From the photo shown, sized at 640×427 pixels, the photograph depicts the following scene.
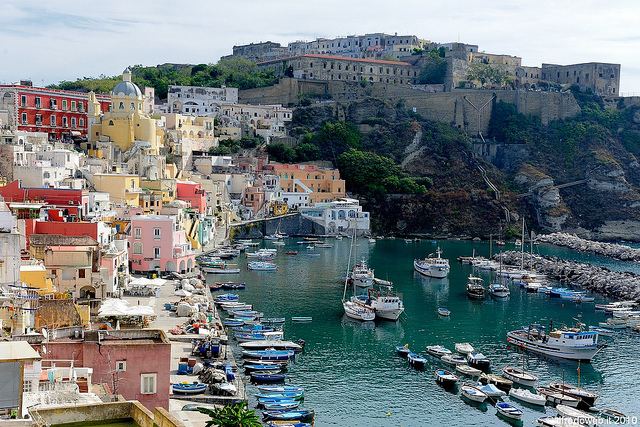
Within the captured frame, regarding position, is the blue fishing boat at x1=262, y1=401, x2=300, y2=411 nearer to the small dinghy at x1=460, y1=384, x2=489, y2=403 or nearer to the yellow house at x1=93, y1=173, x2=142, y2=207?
the small dinghy at x1=460, y1=384, x2=489, y2=403

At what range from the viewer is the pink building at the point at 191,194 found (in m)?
61.2

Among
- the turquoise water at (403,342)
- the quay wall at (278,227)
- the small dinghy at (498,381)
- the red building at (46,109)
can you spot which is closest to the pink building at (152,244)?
the turquoise water at (403,342)

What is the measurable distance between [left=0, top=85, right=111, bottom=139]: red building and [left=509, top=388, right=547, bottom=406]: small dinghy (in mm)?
43219

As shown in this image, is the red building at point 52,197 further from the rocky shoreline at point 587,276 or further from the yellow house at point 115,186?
the rocky shoreline at point 587,276

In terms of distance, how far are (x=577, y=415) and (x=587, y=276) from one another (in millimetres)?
30135

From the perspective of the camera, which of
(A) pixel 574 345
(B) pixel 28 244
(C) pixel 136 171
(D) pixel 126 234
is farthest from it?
(C) pixel 136 171

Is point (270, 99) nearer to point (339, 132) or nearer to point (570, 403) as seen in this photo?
point (339, 132)

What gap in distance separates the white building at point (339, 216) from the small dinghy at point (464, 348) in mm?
39627

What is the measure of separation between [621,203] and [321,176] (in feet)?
103

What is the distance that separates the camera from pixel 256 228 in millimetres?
71312

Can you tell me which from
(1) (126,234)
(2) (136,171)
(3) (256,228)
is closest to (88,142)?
(2) (136,171)

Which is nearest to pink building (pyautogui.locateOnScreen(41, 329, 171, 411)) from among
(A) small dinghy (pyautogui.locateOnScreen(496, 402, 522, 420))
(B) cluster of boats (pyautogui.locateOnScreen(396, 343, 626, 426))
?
(A) small dinghy (pyautogui.locateOnScreen(496, 402, 522, 420))

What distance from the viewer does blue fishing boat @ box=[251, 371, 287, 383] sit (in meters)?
30.0

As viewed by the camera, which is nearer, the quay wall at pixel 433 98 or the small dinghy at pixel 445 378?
the small dinghy at pixel 445 378
